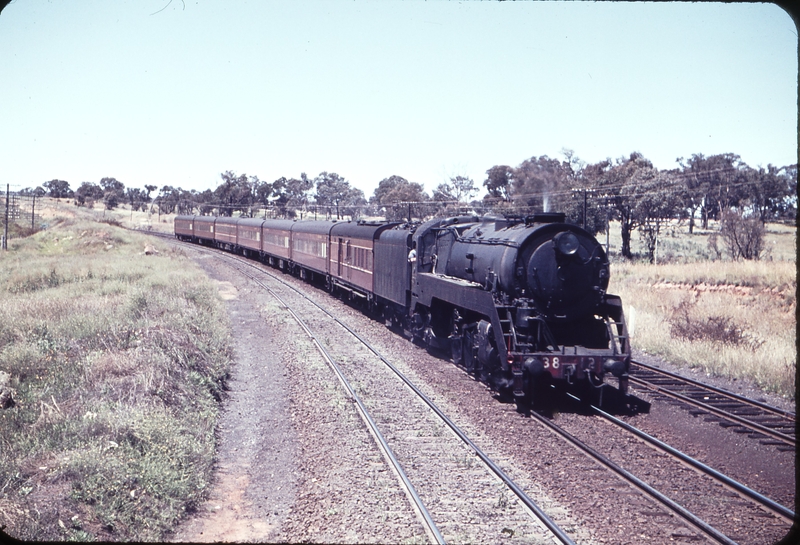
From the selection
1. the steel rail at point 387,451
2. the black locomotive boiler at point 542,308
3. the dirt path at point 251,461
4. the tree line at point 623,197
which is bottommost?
the dirt path at point 251,461

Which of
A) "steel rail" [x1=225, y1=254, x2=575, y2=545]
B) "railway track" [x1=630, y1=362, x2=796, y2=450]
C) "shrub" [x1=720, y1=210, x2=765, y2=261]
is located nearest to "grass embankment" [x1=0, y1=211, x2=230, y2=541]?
"steel rail" [x1=225, y1=254, x2=575, y2=545]

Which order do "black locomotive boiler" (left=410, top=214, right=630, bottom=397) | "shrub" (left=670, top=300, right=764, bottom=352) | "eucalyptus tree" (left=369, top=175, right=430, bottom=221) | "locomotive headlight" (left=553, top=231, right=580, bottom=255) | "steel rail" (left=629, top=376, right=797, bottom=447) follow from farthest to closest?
1. "eucalyptus tree" (left=369, top=175, right=430, bottom=221)
2. "shrub" (left=670, top=300, right=764, bottom=352)
3. "locomotive headlight" (left=553, top=231, right=580, bottom=255)
4. "black locomotive boiler" (left=410, top=214, right=630, bottom=397)
5. "steel rail" (left=629, top=376, right=797, bottom=447)

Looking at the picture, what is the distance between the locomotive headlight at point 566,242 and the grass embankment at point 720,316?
16.5ft

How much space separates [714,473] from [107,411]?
764 centimetres

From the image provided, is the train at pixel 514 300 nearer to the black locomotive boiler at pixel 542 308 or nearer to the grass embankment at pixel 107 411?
the black locomotive boiler at pixel 542 308

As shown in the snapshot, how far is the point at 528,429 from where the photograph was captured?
945cm

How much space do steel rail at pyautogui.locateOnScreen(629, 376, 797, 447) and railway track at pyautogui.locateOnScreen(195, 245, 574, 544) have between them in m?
4.42

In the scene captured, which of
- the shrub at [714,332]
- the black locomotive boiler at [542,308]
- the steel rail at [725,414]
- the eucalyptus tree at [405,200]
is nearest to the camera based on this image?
the steel rail at [725,414]

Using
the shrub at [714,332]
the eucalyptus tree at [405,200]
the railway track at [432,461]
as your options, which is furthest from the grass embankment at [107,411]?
the eucalyptus tree at [405,200]

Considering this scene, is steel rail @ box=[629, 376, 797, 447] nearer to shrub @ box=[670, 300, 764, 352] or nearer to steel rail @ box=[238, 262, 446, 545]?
shrub @ box=[670, 300, 764, 352]

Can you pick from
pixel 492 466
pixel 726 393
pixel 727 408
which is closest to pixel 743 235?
pixel 726 393

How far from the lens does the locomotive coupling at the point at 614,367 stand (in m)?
10.2

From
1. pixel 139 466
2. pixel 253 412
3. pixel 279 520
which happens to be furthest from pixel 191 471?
pixel 253 412

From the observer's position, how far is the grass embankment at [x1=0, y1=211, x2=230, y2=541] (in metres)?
6.12
